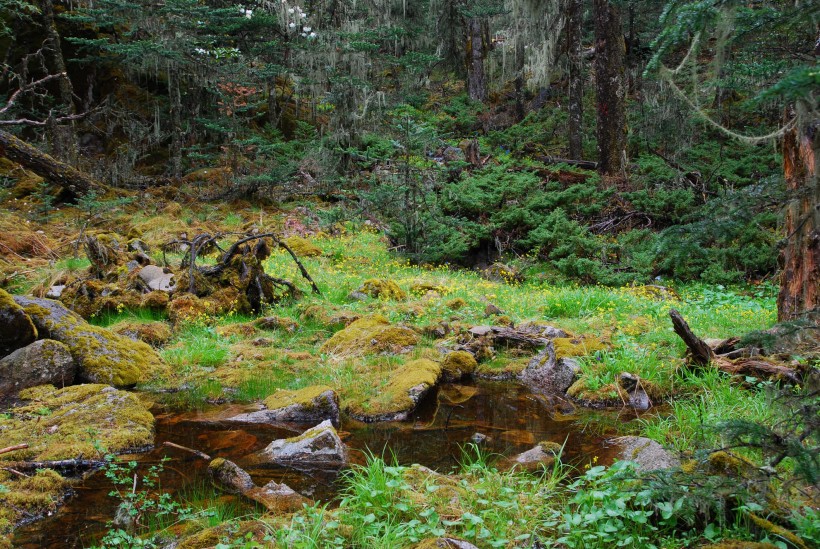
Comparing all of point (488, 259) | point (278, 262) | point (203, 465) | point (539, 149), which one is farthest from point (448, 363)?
point (539, 149)

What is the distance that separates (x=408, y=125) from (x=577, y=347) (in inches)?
292

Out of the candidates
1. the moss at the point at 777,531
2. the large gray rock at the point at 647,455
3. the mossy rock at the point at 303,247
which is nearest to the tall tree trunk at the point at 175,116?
the mossy rock at the point at 303,247

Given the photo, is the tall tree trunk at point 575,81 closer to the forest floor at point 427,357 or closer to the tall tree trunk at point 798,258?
the forest floor at point 427,357

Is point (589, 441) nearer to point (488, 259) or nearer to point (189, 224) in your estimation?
point (488, 259)

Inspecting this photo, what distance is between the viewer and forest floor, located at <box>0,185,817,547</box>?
316 centimetres

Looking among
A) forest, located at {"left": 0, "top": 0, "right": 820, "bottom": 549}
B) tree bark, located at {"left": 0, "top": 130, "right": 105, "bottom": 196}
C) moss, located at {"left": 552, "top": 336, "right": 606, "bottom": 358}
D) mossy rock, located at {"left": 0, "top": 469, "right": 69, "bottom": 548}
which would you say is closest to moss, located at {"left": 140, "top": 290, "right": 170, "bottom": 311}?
forest, located at {"left": 0, "top": 0, "right": 820, "bottom": 549}

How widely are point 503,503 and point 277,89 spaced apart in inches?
937

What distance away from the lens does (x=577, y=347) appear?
6.75m

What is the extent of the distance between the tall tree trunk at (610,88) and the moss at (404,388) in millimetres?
11316

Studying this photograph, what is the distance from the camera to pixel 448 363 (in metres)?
6.91

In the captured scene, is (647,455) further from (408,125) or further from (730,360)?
(408,125)

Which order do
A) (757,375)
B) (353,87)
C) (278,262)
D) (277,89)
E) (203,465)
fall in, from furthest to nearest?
(277,89) < (353,87) < (278,262) < (757,375) < (203,465)

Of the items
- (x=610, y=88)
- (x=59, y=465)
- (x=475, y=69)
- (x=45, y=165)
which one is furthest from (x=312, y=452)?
(x=475, y=69)

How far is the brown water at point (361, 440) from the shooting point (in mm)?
3689
